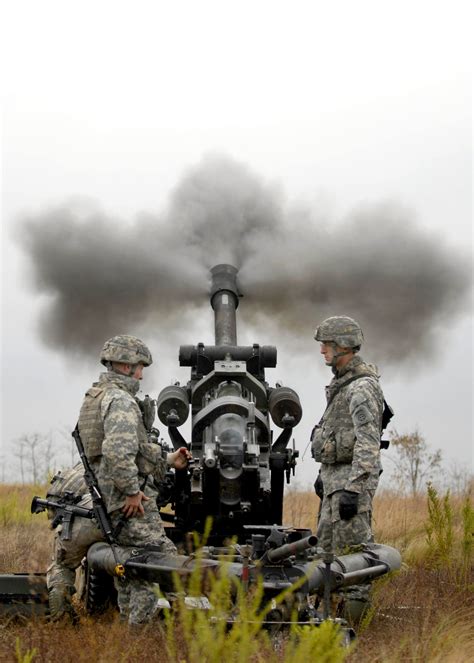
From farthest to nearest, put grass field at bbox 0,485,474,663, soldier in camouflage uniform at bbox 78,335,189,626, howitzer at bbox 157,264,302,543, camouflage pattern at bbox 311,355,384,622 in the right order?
1. howitzer at bbox 157,264,302,543
2. camouflage pattern at bbox 311,355,384,622
3. soldier in camouflage uniform at bbox 78,335,189,626
4. grass field at bbox 0,485,474,663

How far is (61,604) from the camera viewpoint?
20.4 feet

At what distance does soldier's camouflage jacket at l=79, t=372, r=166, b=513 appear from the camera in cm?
601

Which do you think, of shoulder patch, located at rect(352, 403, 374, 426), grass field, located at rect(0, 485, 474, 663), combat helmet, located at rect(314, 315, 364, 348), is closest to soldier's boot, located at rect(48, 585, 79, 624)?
grass field, located at rect(0, 485, 474, 663)

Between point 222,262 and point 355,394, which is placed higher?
point 222,262

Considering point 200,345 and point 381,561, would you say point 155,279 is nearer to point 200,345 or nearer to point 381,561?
point 200,345

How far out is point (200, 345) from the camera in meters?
9.04

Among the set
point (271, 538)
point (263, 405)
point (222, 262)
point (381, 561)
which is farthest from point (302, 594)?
point (222, 262)

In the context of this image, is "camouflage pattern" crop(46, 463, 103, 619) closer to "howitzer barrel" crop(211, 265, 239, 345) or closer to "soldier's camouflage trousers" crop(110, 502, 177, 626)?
"soldier's camouflage trousers" crop(110, 502, 177, 626)

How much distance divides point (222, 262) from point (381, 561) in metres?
6.28

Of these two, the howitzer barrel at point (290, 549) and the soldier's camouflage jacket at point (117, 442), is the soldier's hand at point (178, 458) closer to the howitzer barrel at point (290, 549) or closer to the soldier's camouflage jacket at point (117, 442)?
the soldier's camouflage jacket at point (117, 442)

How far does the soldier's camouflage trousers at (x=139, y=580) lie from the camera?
18.8 ft

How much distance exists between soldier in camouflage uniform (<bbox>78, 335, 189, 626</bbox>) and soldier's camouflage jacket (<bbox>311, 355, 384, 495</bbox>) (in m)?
1.27

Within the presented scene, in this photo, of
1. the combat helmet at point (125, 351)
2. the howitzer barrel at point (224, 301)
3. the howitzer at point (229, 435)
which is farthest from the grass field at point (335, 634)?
the howitzer barrel at point (224, 301)

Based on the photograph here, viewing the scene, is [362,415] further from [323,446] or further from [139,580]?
[139,580]
